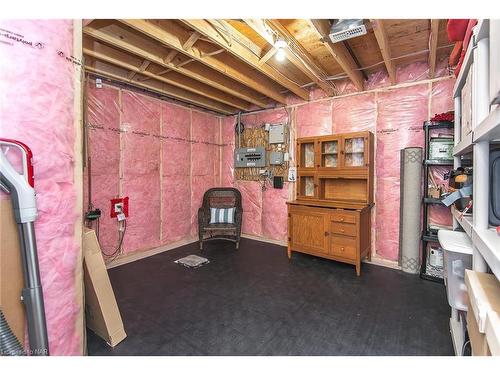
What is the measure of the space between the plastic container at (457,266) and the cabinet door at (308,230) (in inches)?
61.8

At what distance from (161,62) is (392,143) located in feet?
9.70

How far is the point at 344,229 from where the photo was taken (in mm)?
2889

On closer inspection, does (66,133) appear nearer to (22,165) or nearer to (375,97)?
(22,165)

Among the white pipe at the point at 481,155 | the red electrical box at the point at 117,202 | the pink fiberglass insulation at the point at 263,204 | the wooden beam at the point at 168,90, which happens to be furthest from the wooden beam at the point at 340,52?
the red electrical box at the point at 117,202

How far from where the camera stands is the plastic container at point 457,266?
137 cm

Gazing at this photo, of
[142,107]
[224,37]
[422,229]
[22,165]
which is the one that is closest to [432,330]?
[422,229]

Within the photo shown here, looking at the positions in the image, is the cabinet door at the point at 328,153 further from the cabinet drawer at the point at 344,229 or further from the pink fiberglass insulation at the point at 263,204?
the pink fiberglass insulation at the point at 263,204

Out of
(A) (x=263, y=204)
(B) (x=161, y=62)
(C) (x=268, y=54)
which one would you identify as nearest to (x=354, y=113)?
(C) (x=268, y=54)

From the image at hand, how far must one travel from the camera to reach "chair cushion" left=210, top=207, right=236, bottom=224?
3984 millimetres

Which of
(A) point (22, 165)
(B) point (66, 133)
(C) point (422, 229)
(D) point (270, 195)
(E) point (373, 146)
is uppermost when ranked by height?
(E) point (373, 146)

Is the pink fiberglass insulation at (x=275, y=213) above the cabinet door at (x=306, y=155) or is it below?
below

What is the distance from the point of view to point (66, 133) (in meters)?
1.28

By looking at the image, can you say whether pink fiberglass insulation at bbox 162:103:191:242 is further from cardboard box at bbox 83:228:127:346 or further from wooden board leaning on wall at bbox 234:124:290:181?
cardboard box at bbox 83:228:127:346
